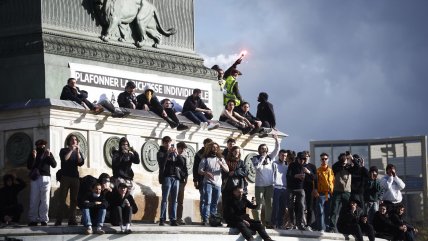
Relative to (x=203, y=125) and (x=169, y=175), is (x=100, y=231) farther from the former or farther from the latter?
(x=203, y=125)

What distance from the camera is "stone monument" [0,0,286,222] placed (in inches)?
1476

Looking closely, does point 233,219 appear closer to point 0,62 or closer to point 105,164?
point 105,164

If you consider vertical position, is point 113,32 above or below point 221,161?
above

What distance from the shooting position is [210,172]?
36.1 metres

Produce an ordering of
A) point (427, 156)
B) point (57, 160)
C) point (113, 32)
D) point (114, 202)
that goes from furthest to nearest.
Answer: point (427, 156) → point (113, 32) → point (57, 160) → point (114, 202)

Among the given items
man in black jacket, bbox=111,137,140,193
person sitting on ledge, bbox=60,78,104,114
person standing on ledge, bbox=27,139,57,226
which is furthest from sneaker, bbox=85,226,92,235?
person sitting on ledge, bbox=60,78,104,114

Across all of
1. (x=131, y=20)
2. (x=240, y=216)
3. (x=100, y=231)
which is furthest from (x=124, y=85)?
(x=100, y=231)

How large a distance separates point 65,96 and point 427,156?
3541cm

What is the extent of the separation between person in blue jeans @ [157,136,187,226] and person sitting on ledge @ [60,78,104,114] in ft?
7.66

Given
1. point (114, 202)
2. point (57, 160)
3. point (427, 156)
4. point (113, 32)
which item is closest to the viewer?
point (114, 202)

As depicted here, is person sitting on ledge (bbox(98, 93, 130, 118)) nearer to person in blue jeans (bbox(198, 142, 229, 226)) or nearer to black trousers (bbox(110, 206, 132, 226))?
person in blue jeans (bbox(198, 142, 229, 226))

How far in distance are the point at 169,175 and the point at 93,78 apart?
14.2 feet

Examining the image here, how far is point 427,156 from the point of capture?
70500 mm

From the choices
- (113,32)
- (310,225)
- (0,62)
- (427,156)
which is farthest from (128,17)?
(427,156)
